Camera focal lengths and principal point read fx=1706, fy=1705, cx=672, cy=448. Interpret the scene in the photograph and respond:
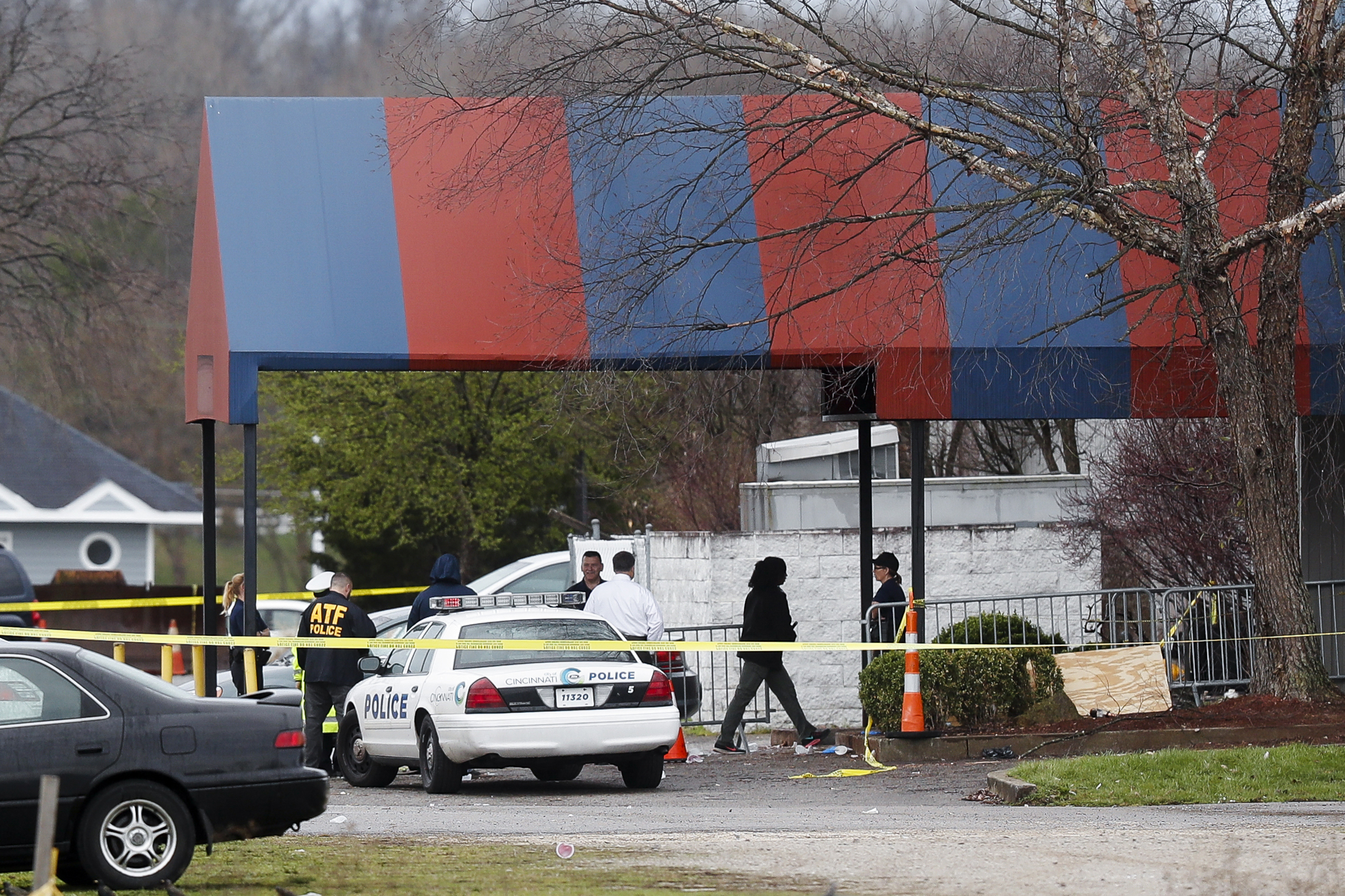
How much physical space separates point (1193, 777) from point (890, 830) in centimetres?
304

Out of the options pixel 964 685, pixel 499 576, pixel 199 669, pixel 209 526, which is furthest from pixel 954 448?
pixel 199 669

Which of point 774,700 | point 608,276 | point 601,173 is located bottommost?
point 774,700

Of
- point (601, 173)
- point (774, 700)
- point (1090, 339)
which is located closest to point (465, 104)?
point (601, 173)

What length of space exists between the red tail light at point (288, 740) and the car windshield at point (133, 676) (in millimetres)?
459

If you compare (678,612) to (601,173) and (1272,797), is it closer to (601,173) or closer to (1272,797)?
(601,173)

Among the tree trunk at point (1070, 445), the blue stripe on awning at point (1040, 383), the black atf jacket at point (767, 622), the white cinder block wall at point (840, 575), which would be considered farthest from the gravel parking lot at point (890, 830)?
the tree trunk at point (1070, 445)

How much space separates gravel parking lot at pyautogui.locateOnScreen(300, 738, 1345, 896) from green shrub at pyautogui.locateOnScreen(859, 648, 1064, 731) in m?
0.59

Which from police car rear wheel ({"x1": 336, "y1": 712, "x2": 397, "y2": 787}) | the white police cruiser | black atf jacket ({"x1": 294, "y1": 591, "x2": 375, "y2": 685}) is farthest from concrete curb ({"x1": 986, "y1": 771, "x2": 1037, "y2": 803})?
black atf jacket ({"x1": 294, "y1": 591, "x2": 375, "y2": 685})

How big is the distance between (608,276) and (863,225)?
2.47 m

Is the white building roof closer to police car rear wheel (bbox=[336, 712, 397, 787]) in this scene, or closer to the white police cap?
the white police cap

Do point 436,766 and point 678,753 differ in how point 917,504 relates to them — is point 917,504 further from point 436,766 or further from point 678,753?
point 436,766

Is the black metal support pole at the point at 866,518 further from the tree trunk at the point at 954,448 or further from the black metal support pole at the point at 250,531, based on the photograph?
the tree trunk at the point at 954,448

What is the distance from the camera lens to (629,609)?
1545cm

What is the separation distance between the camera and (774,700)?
21.8m
